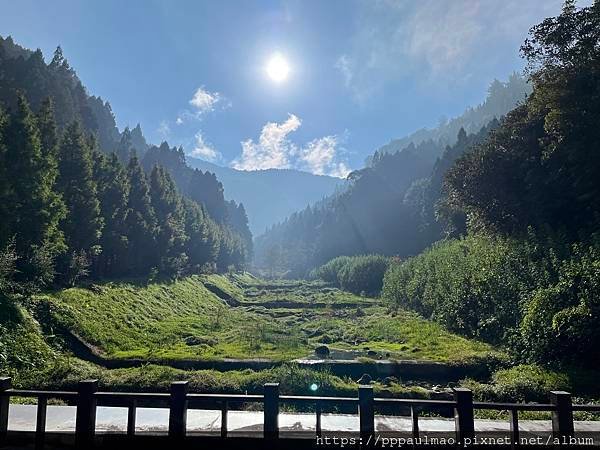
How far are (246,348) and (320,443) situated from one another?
47.5 ft

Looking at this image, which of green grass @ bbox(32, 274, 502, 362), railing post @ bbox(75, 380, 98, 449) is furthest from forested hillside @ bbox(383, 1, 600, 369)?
railing post @ bbox(75, 380, 98, 449)

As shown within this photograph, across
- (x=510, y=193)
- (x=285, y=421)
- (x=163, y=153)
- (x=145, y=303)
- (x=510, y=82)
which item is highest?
(x=510, y=82)

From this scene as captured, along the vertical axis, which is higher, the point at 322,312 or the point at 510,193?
the point at 510,193

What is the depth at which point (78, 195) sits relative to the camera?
103ft

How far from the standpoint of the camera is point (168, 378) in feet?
49.6

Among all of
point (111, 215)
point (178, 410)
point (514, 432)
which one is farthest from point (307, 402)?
point (111, 215)

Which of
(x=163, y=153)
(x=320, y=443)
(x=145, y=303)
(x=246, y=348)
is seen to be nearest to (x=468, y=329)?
(x=246, y=348)

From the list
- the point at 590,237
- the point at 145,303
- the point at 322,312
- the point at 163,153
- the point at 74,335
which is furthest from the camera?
the point at 163,153

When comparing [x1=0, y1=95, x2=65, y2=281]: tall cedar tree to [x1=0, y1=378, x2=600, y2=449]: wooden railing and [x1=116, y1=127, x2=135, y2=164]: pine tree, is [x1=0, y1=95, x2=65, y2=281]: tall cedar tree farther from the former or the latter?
[x1=116, y1=127, x2=135, y2=164]: pine tree

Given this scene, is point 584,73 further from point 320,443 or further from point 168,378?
point 168,378

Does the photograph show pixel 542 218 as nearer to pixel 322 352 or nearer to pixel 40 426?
pixel 322 352

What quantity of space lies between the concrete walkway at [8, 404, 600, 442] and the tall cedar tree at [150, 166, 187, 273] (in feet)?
124

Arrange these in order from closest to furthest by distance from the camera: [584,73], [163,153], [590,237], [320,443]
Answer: [320,443]
[590,237]
[584,73]
[163,153]

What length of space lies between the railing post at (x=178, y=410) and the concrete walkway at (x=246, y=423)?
185 cm
